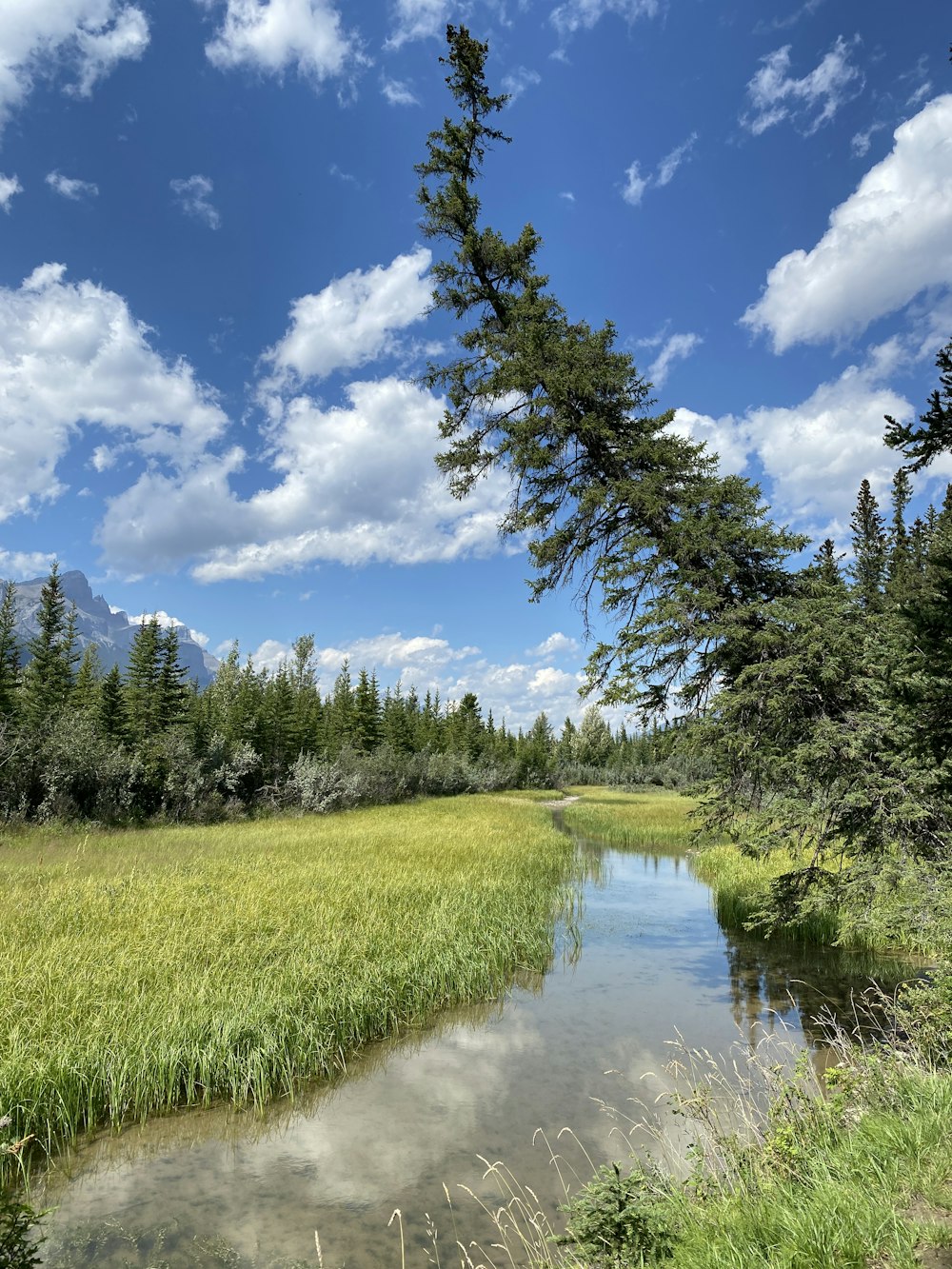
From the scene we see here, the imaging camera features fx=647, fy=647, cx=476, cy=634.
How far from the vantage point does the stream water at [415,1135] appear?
548cm

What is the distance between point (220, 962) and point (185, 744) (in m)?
29.4

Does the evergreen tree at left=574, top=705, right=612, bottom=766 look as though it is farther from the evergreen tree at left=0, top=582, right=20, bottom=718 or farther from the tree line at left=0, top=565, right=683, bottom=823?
the evergreen tree at left=0, top=582, right=20, bottom=718

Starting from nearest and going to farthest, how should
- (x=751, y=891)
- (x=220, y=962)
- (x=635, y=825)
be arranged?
(x=220, y=962) < (x=751, y=891) < (x=635, y=825)

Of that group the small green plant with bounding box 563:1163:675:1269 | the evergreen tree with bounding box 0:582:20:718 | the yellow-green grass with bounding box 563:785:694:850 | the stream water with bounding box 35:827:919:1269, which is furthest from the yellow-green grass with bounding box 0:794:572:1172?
the evergreen tree with bounding box 0:582:20:718

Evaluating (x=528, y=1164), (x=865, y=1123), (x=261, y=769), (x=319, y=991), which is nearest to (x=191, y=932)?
(x=319, y=991)

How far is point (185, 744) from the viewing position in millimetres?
36656

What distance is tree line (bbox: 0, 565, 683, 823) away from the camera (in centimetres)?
2984

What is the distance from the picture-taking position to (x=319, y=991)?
9.57m

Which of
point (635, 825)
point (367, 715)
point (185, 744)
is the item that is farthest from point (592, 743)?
point (185, 744)

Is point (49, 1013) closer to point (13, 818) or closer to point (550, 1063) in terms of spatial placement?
point (550, 1063)

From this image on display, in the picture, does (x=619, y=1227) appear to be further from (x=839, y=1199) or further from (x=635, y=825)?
(x=635, y=825)

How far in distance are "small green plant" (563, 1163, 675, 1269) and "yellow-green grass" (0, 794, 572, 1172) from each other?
4.85m

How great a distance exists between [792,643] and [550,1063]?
682 cm

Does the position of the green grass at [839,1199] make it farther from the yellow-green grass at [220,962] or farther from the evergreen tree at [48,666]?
the evergreen tree at [48,666]
